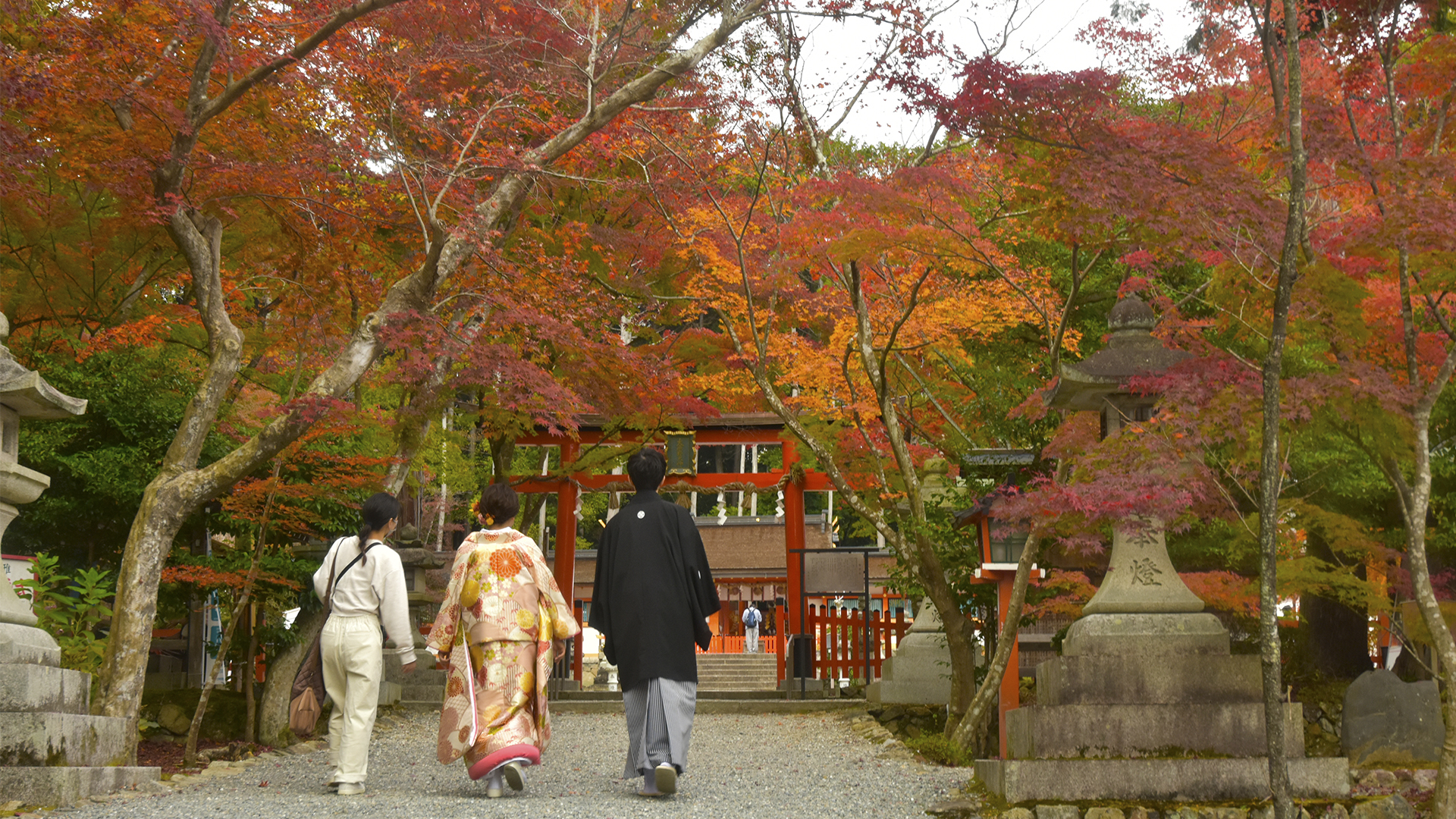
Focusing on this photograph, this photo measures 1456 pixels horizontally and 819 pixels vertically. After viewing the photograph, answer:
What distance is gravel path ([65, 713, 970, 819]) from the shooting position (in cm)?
506

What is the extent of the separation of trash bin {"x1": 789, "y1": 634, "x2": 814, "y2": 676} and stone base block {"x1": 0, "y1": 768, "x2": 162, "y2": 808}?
32.9 ft

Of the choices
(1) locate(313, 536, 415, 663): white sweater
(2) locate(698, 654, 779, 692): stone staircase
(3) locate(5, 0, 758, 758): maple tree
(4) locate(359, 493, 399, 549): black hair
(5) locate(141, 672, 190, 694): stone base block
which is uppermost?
(3) locate(5, 0, 758, 758): maple tree

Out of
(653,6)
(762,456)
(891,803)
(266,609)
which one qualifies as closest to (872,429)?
(653,6)

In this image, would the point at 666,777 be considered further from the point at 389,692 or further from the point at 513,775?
the point at 389,692

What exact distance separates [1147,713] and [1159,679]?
20 cm

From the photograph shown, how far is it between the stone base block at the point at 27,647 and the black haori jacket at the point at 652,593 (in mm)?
2839

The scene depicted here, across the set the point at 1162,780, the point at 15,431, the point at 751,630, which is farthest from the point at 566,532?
the point at 1162,780

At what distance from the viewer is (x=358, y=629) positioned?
5.82m

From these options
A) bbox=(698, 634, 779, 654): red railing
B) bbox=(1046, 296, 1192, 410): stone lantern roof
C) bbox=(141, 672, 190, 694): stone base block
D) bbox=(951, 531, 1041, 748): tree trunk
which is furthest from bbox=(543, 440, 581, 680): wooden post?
bbox=(698, 634, 779, 654): red railing

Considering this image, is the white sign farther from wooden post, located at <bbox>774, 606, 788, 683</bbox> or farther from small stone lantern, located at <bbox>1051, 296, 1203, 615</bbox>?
small stone lantern, located at <bbox>1051, 296, 1203, 615</bbox>

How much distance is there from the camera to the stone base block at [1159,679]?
5.84 meters

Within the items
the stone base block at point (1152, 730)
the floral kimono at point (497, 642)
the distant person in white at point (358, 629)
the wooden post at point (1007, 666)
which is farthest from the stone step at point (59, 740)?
the wooden post at point (1007, 666)

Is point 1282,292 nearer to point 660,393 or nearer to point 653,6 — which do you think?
point 653,6

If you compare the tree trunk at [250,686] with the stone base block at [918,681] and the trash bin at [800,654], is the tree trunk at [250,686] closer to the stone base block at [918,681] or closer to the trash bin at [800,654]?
the stone base block at [918,681]
